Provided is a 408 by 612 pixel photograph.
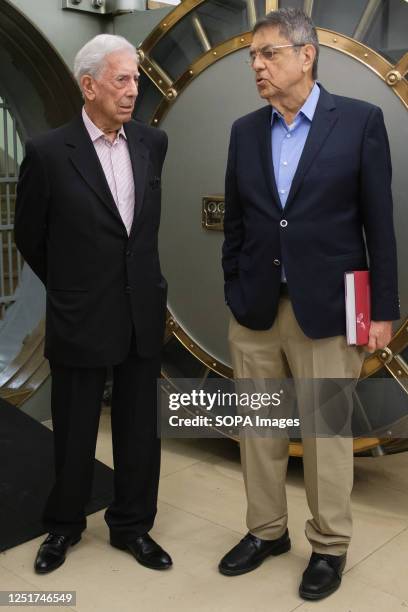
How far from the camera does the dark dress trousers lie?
5.57 ft

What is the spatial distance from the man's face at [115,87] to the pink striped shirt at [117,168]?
61 mm

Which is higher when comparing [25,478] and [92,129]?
[92,129]

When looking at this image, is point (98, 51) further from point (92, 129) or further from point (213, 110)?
point (213, 110)

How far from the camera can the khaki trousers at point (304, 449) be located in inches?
64.9

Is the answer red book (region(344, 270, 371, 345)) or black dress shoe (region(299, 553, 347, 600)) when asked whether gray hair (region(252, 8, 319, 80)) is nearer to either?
red book (region(344, 270, 371, 345))

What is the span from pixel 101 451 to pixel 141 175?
3.85ft

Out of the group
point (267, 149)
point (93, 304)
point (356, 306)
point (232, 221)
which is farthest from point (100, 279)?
point (356, 306)

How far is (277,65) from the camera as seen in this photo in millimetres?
1594

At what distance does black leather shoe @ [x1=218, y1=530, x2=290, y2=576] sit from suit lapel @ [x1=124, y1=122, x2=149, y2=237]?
81 cm

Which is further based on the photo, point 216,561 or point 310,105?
point 216,561

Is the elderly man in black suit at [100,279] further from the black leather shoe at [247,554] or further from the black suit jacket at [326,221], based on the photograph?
the black suit jacket at [326,221]

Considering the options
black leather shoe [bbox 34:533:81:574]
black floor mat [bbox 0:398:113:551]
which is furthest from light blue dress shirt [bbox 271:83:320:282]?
black floor mat [bbox 0:398:113:551]

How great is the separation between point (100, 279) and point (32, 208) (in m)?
0.23

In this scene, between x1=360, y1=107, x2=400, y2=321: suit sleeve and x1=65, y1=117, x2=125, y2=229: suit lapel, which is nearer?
x1=360, y1=107, x2=400, y2=321: suit sleeve
